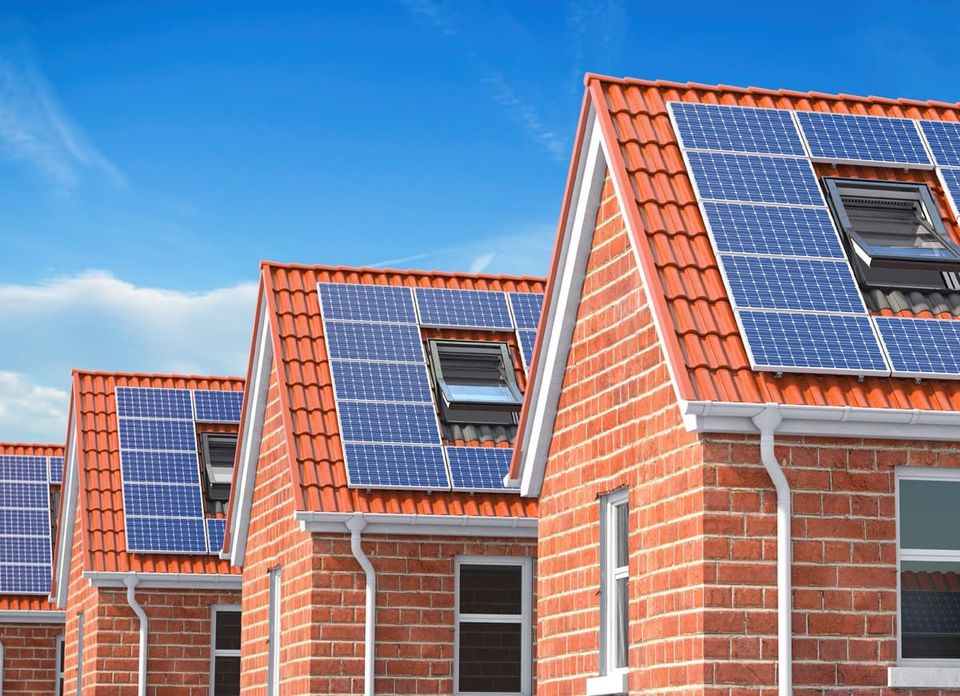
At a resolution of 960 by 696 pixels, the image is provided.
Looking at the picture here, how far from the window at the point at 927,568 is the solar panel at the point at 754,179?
2.82m

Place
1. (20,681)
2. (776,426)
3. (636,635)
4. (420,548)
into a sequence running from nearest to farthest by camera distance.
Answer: (776,426), (636,635), (420,548), (20,681)

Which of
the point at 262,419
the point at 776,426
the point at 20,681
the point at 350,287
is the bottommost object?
the point at 20,681

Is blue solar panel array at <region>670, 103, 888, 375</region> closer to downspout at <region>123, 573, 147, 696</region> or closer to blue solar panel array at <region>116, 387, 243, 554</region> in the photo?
blue solar panel array at <region>116, 387, 243, 554</region>

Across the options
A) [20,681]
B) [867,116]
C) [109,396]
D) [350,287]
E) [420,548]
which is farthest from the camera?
[20,681]

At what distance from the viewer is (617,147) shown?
1543cm

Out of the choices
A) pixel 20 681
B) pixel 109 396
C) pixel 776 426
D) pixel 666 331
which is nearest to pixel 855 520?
pixel 776 426

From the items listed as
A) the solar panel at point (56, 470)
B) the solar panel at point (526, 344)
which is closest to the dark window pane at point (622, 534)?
the solar panel at point (526, 344)

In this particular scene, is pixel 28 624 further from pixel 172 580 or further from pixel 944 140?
pixel 944 140

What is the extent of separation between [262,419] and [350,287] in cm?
250

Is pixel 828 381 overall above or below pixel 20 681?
above

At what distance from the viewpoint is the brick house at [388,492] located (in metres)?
20.0

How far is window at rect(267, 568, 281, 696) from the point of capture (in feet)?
73.2

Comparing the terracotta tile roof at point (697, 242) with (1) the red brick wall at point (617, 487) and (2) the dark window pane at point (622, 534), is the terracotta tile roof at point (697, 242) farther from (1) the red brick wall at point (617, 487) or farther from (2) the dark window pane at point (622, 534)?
(2) the dark window pane at point (622, 534)

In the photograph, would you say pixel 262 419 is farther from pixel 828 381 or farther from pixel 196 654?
pixel 828 381
